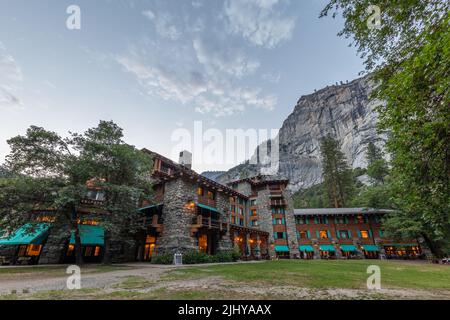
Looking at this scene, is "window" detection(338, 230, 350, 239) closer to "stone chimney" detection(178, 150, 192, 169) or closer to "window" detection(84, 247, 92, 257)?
"stone chimney" detection(178, 150, 192, 169)

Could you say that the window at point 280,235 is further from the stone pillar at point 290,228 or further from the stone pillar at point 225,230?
the stone pillar at point 225,230

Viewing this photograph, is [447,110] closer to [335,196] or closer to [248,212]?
[248,212]

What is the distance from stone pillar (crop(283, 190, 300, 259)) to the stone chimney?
18372mm

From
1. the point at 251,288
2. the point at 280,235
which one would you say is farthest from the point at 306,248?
the point at 251,288

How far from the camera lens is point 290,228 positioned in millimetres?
35156

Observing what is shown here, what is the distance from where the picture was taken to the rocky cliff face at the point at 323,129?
227 ft

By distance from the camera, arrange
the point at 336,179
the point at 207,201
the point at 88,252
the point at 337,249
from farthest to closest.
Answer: the point at 336,179 → the point at 337,249 → the point at 207,201 → the point at 88,252

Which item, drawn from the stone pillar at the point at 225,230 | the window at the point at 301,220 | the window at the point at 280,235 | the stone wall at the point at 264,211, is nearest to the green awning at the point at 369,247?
the window at the point at 301,220

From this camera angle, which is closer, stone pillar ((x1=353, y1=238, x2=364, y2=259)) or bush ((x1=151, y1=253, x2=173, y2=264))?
bush ((x1=151, y1=253, x2=173, y2=264))

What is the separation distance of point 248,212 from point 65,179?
28.3m

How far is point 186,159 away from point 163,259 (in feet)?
49.5

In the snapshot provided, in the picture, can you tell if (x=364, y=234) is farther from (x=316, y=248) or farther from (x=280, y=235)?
(x=280, y=235)

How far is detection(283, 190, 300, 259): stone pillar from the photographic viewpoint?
33.8 meters

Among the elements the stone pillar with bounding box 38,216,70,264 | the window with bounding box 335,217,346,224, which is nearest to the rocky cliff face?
the window with bounding box 335,217,346,224
